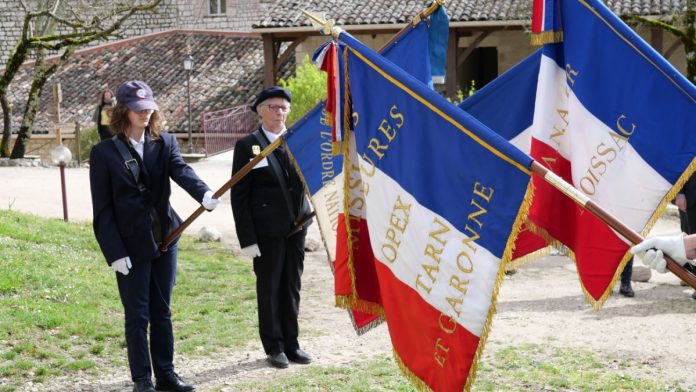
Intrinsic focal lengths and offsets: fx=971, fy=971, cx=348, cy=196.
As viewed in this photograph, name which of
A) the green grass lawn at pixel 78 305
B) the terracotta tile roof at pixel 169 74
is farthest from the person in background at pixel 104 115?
the terracotta tile roof at pixel 169 74

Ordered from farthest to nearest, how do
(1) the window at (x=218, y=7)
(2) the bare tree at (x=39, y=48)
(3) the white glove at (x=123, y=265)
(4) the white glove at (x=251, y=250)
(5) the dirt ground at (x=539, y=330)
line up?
(1) the window at (x=218, y=7) → (2) the bare tree at (x=39, y=48) → (5) the dirt ground at (x=539, y=330) → (4) the white glove at (x=251, y=250) → (3) the white glove at (x=123, y=265)

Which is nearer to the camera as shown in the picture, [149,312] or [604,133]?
[604,133]

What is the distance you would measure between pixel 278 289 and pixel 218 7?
30815 mm

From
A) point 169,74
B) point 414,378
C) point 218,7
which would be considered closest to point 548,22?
point 414,378

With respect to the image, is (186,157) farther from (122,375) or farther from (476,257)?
(476,257)

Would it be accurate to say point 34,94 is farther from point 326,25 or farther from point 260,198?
point 326,25

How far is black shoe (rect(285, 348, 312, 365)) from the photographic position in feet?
23.1

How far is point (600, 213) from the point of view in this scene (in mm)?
3893

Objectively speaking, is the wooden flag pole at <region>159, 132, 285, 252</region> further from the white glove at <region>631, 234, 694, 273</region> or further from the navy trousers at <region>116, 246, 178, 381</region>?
the white glove at <region>631, 234, 694, 273</region>

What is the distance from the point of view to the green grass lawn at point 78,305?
7141 mm

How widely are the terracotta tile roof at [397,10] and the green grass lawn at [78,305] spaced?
12890 millimetres

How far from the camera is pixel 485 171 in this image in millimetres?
4270

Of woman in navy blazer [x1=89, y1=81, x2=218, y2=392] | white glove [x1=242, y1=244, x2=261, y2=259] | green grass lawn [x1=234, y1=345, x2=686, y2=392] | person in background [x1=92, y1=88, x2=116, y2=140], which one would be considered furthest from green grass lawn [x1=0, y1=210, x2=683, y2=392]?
person in background [x1=92, y1=88, x2=116, y2=140]

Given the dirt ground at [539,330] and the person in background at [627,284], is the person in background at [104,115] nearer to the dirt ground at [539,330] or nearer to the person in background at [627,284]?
the dirt ground at [539,330]
